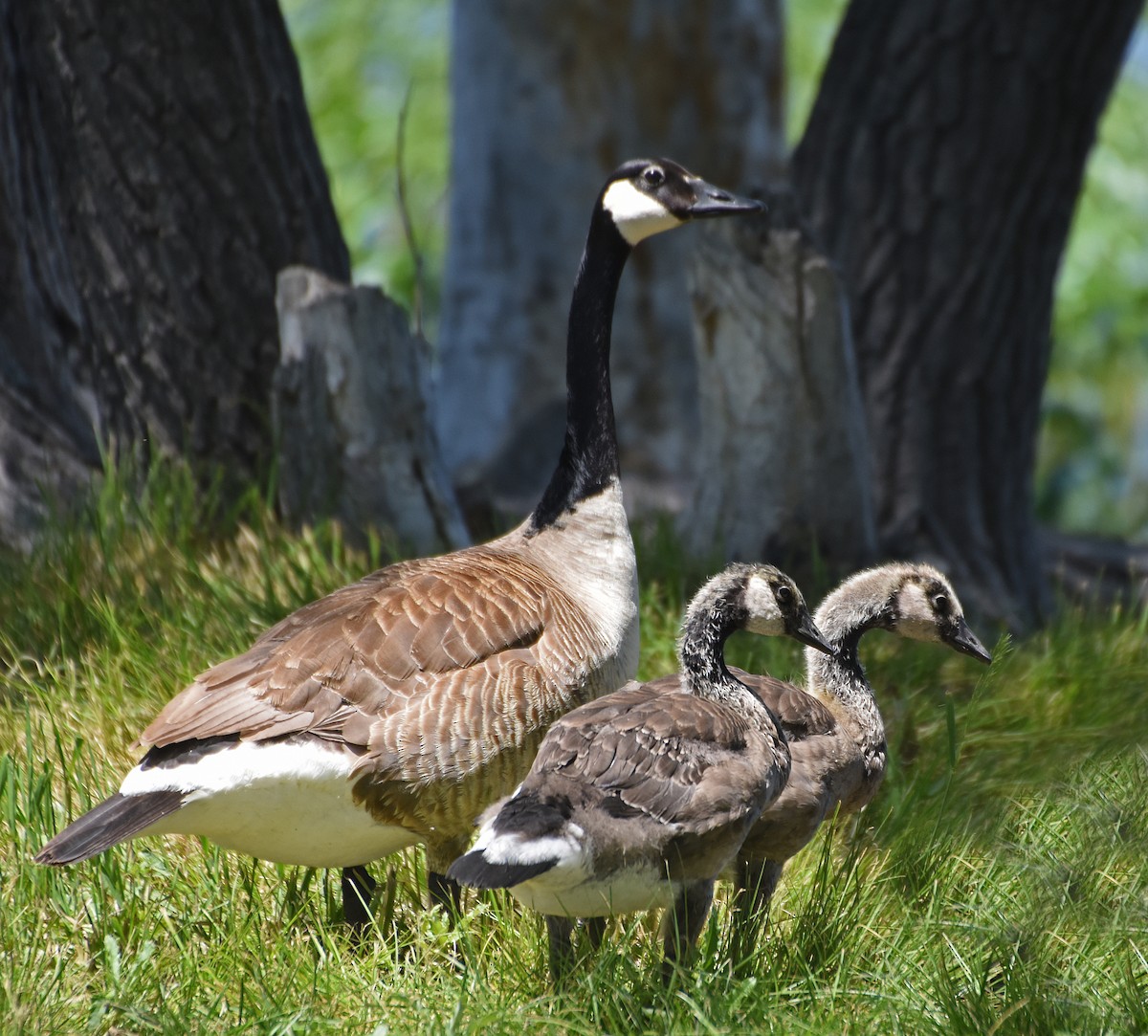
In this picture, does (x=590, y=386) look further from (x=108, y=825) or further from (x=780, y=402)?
(x=108, y=825)

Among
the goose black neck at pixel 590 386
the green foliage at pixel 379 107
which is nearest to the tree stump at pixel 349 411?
the goose black neck at pixel 590 386

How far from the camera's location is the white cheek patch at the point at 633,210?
4.71m

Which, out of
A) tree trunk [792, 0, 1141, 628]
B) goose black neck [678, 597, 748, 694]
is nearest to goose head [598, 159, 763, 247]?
goose black neck [678, 597, 748, 694]

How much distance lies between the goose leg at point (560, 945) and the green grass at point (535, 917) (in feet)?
0.26

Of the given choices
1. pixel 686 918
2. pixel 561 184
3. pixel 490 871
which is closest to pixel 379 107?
pixel 561 184

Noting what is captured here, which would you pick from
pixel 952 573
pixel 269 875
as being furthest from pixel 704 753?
pixel 952 573

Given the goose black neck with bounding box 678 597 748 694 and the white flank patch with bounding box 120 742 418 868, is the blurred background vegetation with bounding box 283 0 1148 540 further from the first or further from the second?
the white flank patch with bounding box 120 742 418 868

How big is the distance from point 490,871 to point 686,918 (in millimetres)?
701

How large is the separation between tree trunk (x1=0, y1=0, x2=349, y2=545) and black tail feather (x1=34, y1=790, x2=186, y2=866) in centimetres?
258

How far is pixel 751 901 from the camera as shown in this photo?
11.8ft

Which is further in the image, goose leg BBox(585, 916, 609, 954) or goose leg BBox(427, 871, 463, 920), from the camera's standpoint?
goose leg BBox(427, 871, 463, 920)

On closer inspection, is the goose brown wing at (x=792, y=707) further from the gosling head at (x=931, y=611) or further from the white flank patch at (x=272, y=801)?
the white flank patch at (x=272, y=801)

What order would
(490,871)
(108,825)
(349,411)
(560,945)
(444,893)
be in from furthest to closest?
(349,411), (444,893), (560,945), (108,825), (490,871)

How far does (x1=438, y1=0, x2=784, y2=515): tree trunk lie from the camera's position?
1089cm
